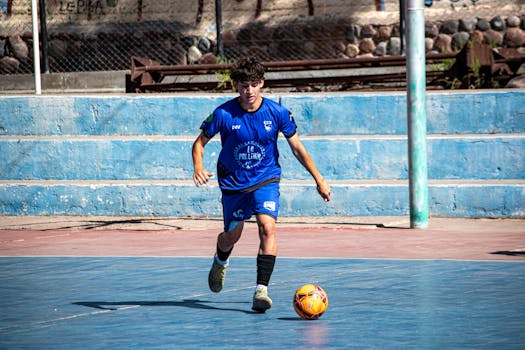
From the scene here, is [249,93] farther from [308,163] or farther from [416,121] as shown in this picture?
[416,121]

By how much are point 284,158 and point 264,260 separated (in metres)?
8.14

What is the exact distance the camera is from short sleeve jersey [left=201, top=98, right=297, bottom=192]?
924cm

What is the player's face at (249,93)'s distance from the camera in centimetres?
907

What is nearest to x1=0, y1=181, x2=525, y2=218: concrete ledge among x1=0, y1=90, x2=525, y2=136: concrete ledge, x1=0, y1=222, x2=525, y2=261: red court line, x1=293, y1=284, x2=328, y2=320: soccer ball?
x1=0, y1=222, x2=525, y2=261: red court line

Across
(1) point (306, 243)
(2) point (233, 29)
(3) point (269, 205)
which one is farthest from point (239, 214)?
(2) point (233, 29)

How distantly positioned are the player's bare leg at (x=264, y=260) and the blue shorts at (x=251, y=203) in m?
0.07

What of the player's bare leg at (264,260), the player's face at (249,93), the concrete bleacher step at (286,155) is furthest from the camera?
the concrete bleacher step at (286,155)

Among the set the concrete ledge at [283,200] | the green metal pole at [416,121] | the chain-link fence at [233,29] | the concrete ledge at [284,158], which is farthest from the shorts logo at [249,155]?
the chain-link fence at [233,29]

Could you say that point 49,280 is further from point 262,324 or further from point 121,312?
point 262,324

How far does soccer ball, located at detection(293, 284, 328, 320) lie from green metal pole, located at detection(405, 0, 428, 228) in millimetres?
6380

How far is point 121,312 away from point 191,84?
1158 cm

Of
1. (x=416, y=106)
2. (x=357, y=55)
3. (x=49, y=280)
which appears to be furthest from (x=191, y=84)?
(x=49, y=280)

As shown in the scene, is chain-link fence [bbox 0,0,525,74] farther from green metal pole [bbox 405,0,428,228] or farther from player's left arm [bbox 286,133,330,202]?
player's left arm [bbox 286,133,330,202]

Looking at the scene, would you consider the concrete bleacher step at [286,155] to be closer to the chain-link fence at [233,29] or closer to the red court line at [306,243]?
the red court line at [306,243]
